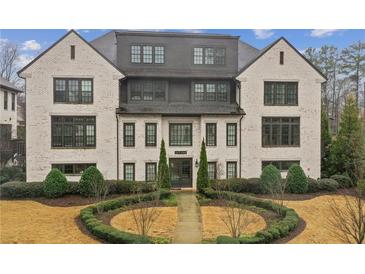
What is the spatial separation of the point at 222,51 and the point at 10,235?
10.0m

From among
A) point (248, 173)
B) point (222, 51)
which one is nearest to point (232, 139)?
point (248, 173)

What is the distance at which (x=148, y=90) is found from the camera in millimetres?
12750

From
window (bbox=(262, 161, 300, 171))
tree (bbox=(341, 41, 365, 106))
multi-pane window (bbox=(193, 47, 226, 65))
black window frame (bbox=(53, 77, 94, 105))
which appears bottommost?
window (bbox=(262, 161, 300, 171))

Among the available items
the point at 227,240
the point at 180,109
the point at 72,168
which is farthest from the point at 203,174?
the point at 72,168

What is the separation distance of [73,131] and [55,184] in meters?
2.16

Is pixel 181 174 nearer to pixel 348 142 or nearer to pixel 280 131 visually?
pixel 280 131

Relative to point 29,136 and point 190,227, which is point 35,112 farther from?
point 190,227

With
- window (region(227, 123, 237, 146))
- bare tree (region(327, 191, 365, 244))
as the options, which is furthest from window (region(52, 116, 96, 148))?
bare tree (region(327, 191, 365, 244))

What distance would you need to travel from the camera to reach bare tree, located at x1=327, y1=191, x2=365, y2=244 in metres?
7.70

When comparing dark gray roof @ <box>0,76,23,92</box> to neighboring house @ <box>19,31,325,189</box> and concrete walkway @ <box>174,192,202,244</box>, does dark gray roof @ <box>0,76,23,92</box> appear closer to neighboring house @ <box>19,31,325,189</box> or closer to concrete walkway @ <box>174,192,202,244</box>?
neighboring house @ <box>19,31,325,189</box>

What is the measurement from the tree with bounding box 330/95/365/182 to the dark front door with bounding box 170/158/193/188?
219 inches

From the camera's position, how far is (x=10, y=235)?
879 centimetres

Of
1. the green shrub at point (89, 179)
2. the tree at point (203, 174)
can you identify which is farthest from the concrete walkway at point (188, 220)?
the green shrub at point (89, 179)

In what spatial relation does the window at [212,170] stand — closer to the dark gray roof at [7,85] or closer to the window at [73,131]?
the window at [73,131]
